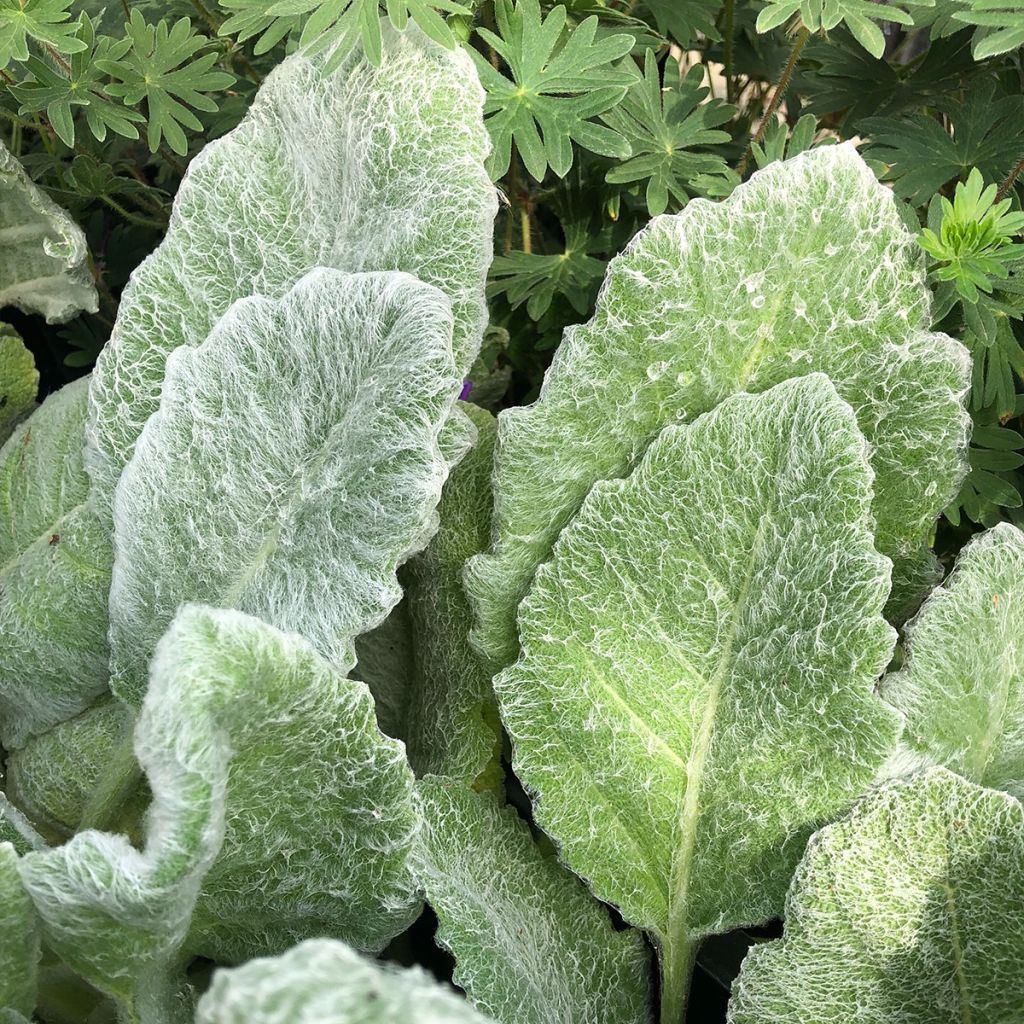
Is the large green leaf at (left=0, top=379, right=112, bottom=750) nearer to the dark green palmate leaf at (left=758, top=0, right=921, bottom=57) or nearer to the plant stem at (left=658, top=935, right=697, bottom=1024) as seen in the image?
the plant stem at (left=658, top=935, right=697, bottom=1024)

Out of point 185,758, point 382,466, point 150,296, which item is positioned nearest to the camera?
point 185,758

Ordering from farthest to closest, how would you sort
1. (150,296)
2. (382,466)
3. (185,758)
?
(150,296), (382,466), (185,758)

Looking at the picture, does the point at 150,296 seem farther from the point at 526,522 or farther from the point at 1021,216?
the point at 1021,216

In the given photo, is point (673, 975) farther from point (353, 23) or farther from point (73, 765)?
point (353, 23)

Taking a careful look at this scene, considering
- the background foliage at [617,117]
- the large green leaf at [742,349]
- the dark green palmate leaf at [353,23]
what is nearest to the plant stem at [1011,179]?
the background foliage at [617,117]

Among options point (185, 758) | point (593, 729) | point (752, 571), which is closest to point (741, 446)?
point (752, 571)

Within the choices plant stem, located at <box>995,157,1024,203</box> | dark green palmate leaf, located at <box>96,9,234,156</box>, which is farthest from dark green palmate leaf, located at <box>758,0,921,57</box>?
dark green palmate leaf, located at <box>96,9,234,156</box>
